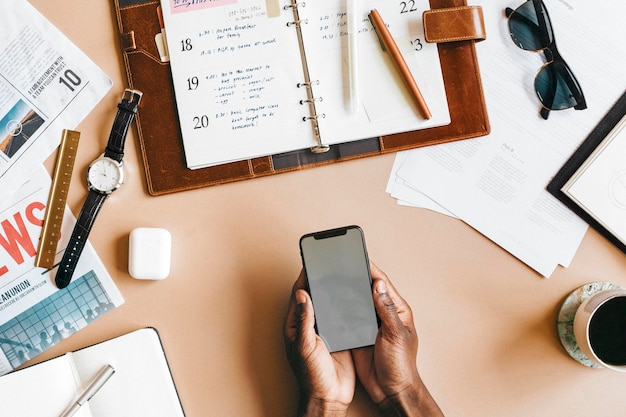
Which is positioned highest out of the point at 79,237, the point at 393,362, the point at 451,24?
the point at 451,24

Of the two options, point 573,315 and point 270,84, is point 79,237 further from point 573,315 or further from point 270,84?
point 573,315

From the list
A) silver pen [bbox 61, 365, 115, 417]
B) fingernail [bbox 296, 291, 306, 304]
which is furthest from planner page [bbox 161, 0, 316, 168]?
silver pen [bbox 61, 365, 115, 417]

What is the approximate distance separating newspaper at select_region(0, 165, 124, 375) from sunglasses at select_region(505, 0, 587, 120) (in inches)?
27.7

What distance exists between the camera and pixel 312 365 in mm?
732

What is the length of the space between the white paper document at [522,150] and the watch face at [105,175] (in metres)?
0.40

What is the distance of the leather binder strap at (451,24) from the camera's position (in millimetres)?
757

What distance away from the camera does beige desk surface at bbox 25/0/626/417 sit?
79cm

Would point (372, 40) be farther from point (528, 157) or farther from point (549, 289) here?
point (549, 289)

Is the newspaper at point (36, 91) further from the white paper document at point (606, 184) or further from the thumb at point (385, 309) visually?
the white paper document at point (606, 184)

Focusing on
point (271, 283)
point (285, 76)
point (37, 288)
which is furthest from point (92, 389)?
point (285, 76)

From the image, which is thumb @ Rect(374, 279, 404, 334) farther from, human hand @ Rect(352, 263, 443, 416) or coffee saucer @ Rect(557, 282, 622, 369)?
coffee saucer @ Rect(557, 282, 622, 369)

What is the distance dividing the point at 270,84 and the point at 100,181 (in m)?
0.29

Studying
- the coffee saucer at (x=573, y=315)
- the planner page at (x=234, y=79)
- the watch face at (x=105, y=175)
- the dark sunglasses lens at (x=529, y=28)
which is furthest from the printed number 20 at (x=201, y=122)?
the coffee saucer at (x=573, y=315)

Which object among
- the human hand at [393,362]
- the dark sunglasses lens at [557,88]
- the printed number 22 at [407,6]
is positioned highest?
the printed number 22 at [407,6]
